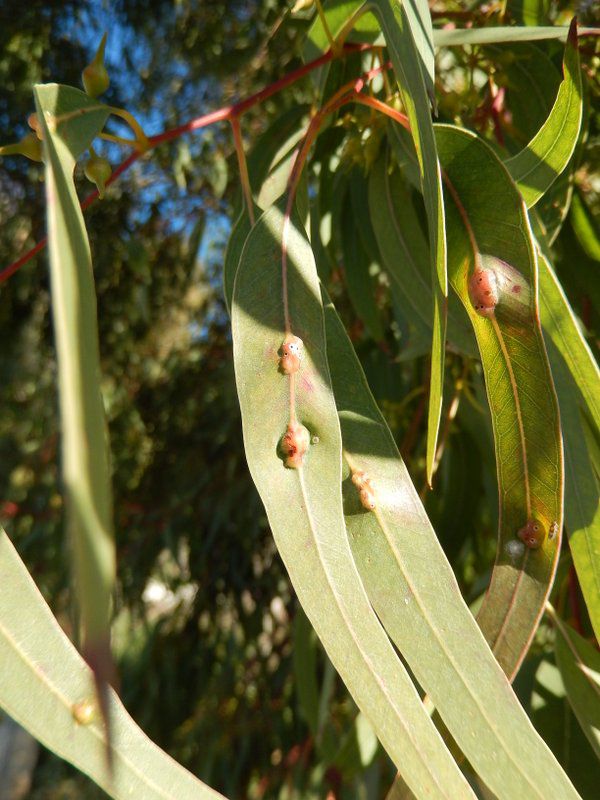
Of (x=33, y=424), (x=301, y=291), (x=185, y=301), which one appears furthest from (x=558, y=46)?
(x=33, y=424)

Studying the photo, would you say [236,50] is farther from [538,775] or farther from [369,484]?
[538,775]

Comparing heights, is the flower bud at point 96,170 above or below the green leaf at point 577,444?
above

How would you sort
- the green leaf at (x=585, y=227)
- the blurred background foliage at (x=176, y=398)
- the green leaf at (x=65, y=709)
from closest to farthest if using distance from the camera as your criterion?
the green leaf at (x=65, y=709) → the green leaf at (x=585, y=227) → the blurred background foliage at (x=176, y=398)

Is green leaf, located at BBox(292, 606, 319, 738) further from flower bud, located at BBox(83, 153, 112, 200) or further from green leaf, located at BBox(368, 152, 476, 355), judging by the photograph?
flower bud, located at BBox(83, 153, 112, 200)

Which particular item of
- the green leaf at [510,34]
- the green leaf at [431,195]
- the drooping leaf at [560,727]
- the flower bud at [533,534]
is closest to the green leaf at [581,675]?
the drooping leaf at [560,727]

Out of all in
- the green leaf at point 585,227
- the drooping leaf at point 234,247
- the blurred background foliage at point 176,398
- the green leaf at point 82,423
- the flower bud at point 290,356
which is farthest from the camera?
the blurred background foliage at point 176,398

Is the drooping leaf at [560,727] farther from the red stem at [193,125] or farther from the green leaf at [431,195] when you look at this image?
the red stem at [193,125]

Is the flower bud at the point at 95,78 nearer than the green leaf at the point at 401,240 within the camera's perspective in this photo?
Yes
